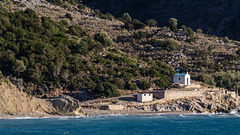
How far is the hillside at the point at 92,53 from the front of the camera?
6569 centimetres

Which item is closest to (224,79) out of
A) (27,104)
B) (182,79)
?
(182,79)

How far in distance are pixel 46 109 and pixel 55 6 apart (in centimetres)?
7229

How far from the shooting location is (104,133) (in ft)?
133

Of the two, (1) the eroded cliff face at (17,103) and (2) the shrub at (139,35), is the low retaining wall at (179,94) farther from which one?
(2) the shrub at (139,35)

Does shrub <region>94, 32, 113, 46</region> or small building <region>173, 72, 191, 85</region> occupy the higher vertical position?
shrub <region>94, 32, 113, 46</region>

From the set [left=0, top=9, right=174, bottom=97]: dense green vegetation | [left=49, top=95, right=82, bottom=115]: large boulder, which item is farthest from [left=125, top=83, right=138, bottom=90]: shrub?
[left=49, top=95, right=82, bottom=115]: large boulder

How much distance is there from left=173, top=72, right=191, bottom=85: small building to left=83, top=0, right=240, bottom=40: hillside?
62.7 meters

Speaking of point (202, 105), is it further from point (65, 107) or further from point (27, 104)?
point (27, 104)

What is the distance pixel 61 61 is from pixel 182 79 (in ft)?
81.8

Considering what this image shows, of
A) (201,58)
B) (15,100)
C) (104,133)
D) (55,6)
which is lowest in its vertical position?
(104,133)

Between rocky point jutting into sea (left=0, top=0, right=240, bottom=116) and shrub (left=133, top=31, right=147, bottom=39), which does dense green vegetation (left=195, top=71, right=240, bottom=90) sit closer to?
rocky point jutting into sea (left=0, top=0, right=240, bottom=116)

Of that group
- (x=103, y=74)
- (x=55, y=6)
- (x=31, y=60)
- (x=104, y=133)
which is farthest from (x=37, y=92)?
(x=55, y=6)

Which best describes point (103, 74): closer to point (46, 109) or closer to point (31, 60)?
point (31, 60)

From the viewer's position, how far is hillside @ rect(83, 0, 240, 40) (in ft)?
466
